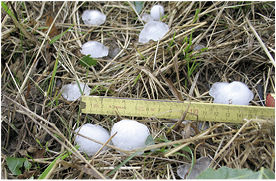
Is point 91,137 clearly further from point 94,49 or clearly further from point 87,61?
point 94,49

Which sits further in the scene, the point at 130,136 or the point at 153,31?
the point at 153,31

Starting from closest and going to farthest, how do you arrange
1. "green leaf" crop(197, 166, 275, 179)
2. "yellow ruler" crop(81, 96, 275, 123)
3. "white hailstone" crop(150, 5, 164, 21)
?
"green leaf" crop(197, 166, 275, 179)
"yellow ruler" crop(81, 96, 275, 123)
"white hailstone" crop(150, 5, 164, 21)

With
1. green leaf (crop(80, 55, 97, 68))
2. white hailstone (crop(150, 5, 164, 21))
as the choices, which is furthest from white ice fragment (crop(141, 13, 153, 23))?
green leaf (crop(80, 55, 97, 68))

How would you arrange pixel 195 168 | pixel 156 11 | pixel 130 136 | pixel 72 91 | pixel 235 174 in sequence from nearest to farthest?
pixel 235 174
pixel 195 168
pixel 130 136
pixel 72 91
pixel 156 11

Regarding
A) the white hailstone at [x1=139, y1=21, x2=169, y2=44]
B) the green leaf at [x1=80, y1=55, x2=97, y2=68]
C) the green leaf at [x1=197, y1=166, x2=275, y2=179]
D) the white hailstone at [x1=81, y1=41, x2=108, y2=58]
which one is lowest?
the green leaf at [x1=197, y1=166, x2=275, y2=179]

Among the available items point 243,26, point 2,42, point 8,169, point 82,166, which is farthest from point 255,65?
point 2,42

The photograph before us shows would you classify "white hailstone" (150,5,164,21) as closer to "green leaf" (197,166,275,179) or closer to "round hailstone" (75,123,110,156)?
"round hailstone" (75,123,110,156)

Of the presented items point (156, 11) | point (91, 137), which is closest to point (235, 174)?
point (91, 137)

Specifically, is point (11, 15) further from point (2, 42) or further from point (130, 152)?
point (130, 152)
